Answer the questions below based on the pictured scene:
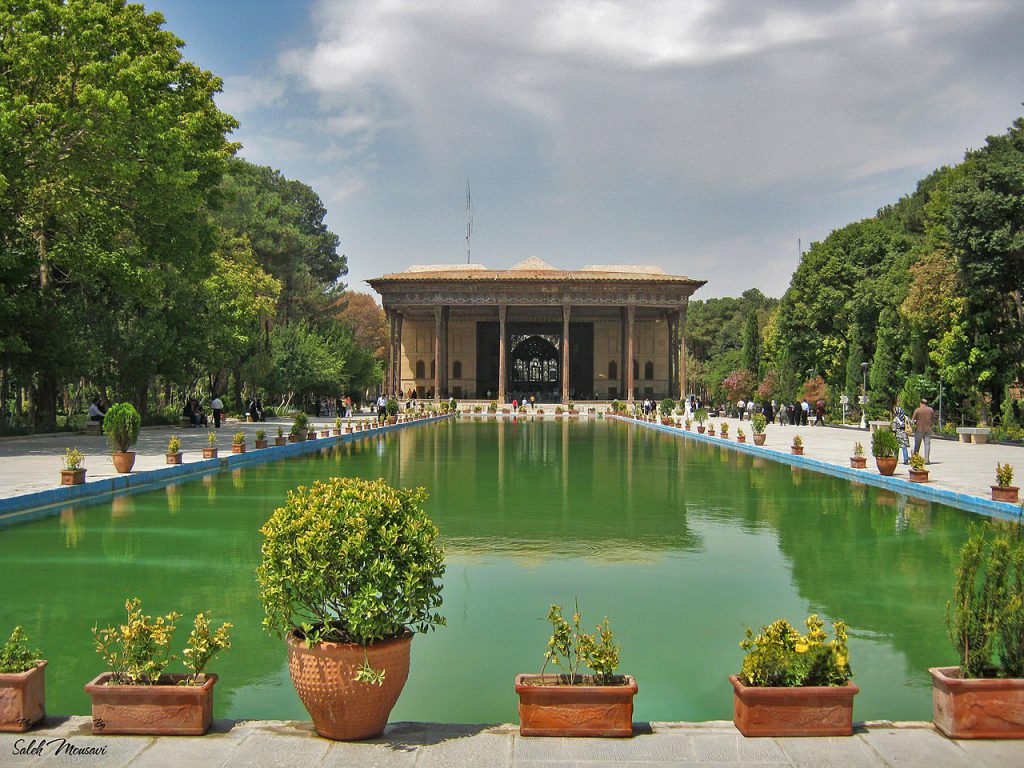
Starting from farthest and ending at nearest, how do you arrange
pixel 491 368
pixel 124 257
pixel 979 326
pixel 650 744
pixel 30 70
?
pixel 491 368, pixel 979 326, pixel 124 257, pixel 30 70, pixel 650 744

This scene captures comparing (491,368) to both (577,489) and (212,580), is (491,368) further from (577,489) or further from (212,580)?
(212,580)

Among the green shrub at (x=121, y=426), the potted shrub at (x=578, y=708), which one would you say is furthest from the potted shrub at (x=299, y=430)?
the potted shrub at (x=578, y=708)

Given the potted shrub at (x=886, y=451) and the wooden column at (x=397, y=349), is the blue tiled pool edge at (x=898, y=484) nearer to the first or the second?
the potted shrub at (x=886, y=451)

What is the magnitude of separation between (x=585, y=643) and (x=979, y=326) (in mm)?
23576

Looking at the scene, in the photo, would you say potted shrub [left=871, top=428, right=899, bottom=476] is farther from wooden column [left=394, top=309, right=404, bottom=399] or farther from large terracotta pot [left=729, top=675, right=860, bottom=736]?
wooden column [left=394, top=309, right=404, bottom=399]

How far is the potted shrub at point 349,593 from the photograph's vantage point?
341cm

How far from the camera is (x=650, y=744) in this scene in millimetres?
3414

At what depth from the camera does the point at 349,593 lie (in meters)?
3.53

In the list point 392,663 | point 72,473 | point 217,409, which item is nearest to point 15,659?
point 392,663

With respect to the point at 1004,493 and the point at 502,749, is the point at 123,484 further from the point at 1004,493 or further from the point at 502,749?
the point at 1004,493

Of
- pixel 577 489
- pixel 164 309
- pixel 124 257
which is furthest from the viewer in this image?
pixel 164 309

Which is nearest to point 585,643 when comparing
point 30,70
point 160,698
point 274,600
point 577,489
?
point 274,600

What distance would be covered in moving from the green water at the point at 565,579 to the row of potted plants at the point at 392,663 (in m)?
0.69

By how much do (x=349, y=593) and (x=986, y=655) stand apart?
259cm
